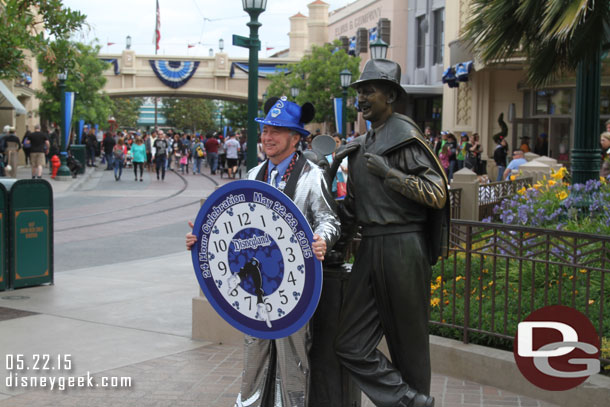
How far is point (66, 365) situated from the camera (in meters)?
5.75

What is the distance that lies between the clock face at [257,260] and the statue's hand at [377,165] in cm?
43

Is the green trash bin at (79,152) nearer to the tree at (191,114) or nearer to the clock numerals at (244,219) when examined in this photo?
the clock numerals at (244,219)

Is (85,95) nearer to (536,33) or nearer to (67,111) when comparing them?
(67,111)

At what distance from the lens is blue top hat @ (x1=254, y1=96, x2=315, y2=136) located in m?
4.12

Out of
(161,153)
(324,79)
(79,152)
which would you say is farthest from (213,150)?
(324,79)

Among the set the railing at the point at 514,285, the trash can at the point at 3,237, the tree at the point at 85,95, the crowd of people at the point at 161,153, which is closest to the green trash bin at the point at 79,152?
the crowd of people at the point at 161,153

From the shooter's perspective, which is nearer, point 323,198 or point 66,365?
point 323,198

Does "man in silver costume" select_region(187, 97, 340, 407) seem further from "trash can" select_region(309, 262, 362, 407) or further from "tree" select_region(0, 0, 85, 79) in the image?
"tree" select_region(0, 0, 85, 79)

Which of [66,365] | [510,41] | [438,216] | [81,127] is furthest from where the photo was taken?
[81,127]

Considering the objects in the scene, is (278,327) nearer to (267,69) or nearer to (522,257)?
(522,257)

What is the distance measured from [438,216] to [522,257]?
177cm

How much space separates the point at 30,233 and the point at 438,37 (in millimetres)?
26950

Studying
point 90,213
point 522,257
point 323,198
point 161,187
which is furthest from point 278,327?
point 161,187

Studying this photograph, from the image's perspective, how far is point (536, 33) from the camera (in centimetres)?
783
